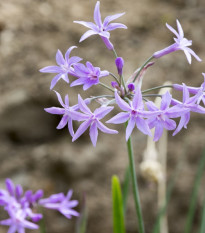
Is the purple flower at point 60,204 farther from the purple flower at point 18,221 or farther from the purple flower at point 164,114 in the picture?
the purple flower at point 164,114

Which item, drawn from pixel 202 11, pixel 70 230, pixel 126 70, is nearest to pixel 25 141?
pixel 70 230

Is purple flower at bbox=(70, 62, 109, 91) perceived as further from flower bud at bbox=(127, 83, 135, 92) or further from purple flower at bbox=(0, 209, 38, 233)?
purple flower at bbox=(0, 209, 38, 233)

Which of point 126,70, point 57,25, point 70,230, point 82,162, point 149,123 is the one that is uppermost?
point 57,25

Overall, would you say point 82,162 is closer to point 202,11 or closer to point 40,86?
point 40,86

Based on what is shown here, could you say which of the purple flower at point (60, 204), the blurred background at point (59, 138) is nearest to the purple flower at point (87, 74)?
the purple flower at point (60, 204)

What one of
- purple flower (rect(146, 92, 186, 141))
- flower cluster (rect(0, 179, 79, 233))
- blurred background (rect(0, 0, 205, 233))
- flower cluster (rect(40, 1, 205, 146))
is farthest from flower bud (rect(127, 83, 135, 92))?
blurred background (rect(0, 0, 205, 233))
